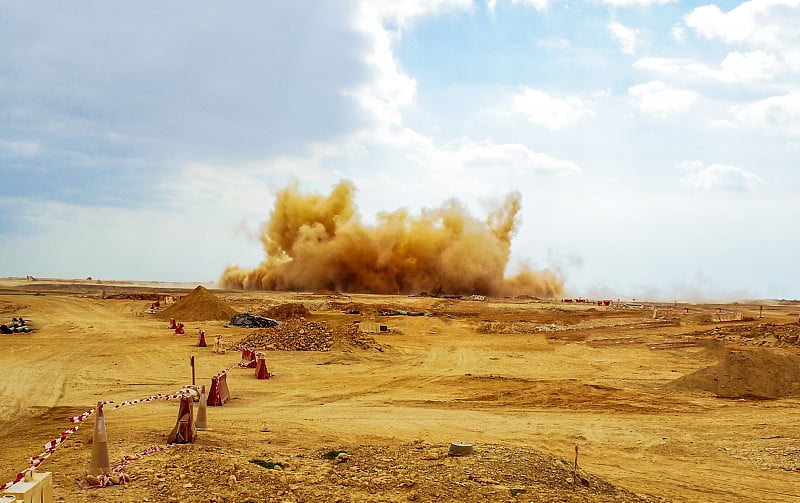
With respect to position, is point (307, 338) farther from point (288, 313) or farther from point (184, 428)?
point (184, 428)

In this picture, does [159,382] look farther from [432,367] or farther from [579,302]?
[579,302]

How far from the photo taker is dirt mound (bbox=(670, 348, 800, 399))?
57.0 feet

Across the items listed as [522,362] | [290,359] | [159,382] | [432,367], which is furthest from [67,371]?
[522,362]

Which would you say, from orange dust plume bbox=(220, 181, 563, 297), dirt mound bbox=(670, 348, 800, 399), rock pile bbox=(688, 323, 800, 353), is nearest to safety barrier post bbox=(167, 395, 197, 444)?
dirt mound bbox=(670, 348, 800, 399)

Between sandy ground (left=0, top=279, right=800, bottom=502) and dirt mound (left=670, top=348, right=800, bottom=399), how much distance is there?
2.52ft

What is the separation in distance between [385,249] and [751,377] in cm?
5652

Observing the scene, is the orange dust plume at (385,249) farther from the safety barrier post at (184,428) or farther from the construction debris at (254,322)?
the safety barrier post at (184,428)

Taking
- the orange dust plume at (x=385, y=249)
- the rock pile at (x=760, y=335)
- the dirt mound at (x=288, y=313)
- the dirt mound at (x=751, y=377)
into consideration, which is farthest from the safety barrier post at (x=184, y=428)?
the orange dust plume at (x=385, y=249)

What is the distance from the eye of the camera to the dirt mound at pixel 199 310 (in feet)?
131

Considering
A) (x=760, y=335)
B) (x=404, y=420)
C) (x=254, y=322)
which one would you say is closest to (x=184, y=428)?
(x=404, y=420)

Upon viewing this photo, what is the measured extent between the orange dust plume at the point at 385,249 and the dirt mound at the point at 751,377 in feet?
173

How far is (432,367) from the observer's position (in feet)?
72.0

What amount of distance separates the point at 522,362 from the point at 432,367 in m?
4.00

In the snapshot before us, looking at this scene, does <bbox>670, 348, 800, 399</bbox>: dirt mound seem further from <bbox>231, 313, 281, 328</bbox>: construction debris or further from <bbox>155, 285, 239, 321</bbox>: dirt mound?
<bbox>155, 285, 239, 321</bbox>: dirt mound
